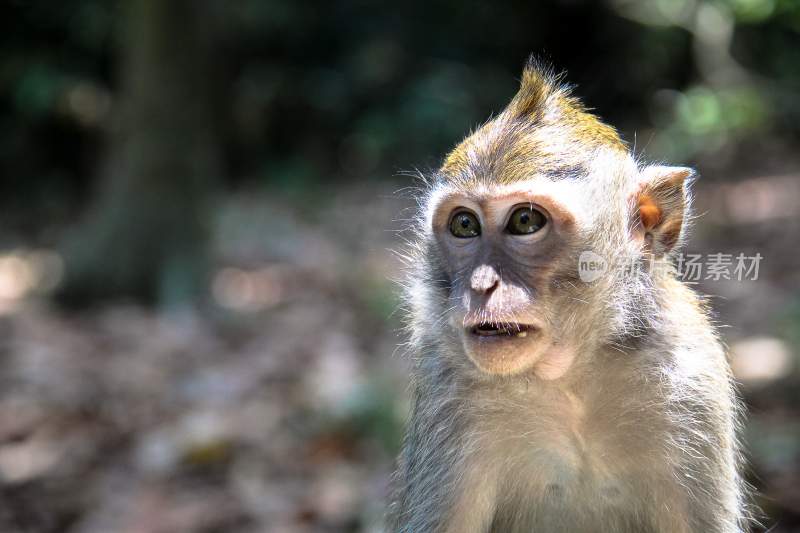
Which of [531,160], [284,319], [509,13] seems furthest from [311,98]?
[531,160]

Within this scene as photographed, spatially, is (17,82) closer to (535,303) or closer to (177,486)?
(177,486)

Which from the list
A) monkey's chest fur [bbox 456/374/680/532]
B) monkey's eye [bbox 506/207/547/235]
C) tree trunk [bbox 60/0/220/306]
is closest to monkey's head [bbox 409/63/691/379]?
monkey's eye [bbox 506/207/547/235]

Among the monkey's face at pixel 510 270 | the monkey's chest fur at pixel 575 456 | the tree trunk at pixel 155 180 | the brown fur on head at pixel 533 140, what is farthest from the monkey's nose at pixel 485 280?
the tree trunk at pixel 155 180

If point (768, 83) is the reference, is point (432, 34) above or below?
above

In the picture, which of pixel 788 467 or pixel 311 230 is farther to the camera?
pixel 311 230

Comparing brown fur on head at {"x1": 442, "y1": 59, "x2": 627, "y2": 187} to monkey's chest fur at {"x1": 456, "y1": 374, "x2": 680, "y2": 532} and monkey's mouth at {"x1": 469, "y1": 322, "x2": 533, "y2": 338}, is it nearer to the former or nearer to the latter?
monkey's mouth at {"x1": 469, "y1": 322, "x2": 533, "y2": 338}

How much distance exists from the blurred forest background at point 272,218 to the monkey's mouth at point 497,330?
1.00 meters

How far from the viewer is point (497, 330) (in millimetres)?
3021

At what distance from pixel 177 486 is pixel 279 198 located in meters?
9.17

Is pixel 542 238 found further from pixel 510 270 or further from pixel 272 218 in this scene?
pixel 272 218

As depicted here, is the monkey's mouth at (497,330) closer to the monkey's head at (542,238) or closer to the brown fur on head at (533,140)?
the monkey's head at (542,238)

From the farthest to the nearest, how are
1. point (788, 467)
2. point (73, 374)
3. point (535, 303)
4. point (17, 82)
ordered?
point (17, 82)
point (73, 374)
point (788, 467)
point (535, 303)

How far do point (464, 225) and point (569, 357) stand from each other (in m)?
0.53

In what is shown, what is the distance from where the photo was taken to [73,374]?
697 centimetres
